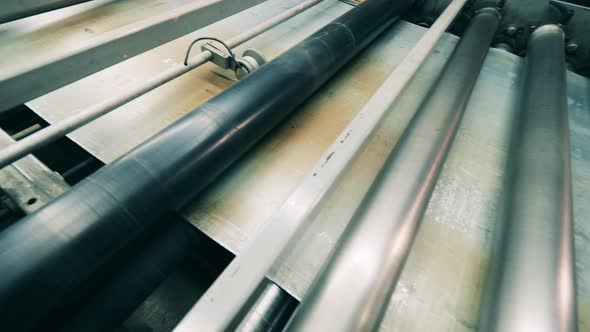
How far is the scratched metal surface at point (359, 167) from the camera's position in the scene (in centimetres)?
65

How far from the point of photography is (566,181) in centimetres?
71

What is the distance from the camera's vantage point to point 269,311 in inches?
23.7

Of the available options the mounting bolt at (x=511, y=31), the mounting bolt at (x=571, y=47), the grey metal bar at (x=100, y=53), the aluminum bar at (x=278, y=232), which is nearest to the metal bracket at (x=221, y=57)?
the grey metal bar at (x=100, y=53)

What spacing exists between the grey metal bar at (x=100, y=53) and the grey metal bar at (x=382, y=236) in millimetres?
952

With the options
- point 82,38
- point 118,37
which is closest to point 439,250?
point 118,37

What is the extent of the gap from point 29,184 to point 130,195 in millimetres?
338

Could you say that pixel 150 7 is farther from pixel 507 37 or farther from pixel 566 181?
pixel 507 37

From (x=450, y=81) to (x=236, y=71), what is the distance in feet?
2.75

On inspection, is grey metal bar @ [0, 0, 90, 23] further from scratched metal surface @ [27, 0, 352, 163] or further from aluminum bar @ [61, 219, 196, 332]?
aluminum bar @ [61, 219, 196, 332]

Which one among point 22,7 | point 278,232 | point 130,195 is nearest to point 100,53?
point 22,7

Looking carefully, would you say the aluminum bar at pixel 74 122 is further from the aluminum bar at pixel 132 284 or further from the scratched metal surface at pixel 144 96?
the aluminum bar at pixel 132 284

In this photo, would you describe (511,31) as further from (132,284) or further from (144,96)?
(132,284)

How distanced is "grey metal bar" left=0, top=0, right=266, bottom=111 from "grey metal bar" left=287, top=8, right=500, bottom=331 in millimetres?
952

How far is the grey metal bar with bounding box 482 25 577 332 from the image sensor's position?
50 cm
